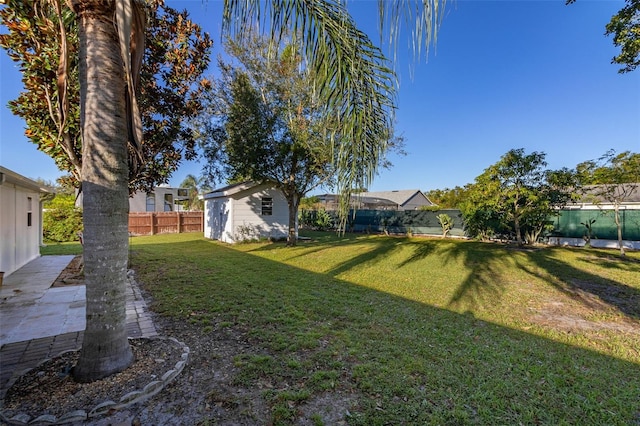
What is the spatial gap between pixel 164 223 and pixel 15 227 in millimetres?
13129

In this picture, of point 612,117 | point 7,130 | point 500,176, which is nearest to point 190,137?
point 7,130

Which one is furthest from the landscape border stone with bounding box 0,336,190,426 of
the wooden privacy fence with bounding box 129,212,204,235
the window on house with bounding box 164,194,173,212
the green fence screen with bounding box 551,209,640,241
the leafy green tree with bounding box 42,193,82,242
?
the window on house with bounding box 164,194,173,212

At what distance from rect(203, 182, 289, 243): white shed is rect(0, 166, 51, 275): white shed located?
22.8 feet

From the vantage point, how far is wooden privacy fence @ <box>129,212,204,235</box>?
18.7m

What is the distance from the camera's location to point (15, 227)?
280 inches

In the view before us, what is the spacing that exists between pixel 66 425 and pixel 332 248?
10733 millimetres

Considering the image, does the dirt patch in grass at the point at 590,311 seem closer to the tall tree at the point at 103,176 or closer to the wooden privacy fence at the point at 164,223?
the tall tree at the point at 103,176

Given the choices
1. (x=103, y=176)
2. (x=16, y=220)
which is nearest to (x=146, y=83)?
Result: (x=103, y=176)

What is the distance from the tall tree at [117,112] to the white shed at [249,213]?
38.4ft

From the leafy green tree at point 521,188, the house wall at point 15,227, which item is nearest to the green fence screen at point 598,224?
the leafy green tree at point 521,188

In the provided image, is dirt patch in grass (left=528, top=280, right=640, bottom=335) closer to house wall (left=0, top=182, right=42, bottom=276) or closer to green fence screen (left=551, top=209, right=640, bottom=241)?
green fence screen (left=551, top=209, right=640, bottom=241)

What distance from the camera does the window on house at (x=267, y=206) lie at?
15.1 meters

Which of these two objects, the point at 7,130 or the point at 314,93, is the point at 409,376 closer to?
the point at 314,93

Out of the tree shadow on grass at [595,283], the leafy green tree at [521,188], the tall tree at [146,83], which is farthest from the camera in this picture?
the leafy green tree at [521,188]
